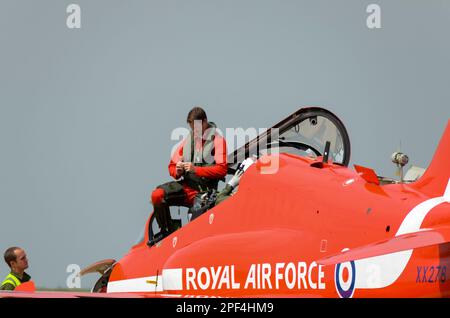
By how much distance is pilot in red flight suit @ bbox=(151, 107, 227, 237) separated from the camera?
38.8ft

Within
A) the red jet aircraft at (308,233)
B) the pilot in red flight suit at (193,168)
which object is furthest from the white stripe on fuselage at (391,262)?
the pilot in red flight suit at (193,168)

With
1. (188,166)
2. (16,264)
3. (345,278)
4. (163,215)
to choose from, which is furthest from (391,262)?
(16,264)

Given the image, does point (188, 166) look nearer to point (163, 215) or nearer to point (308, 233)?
point (163, 215)

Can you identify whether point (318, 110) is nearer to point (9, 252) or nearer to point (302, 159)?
point (302, 159)

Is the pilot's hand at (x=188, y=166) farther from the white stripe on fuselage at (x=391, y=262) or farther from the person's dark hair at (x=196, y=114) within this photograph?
the white stripe on fuselage at (x=391, y=262)

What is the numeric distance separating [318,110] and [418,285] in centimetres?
398

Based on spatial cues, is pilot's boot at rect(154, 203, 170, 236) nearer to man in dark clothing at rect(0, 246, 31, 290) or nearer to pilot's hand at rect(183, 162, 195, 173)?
pilot's hand at rect(183, 162, 195, 173)

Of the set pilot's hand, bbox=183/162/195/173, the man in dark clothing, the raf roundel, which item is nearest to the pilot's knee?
pilot's hand, bbox=183/162/195/173

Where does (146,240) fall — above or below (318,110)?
below

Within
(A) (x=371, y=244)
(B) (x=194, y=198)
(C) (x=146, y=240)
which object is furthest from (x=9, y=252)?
(A) (x=371, y=244)

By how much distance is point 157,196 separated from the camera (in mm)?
12164
